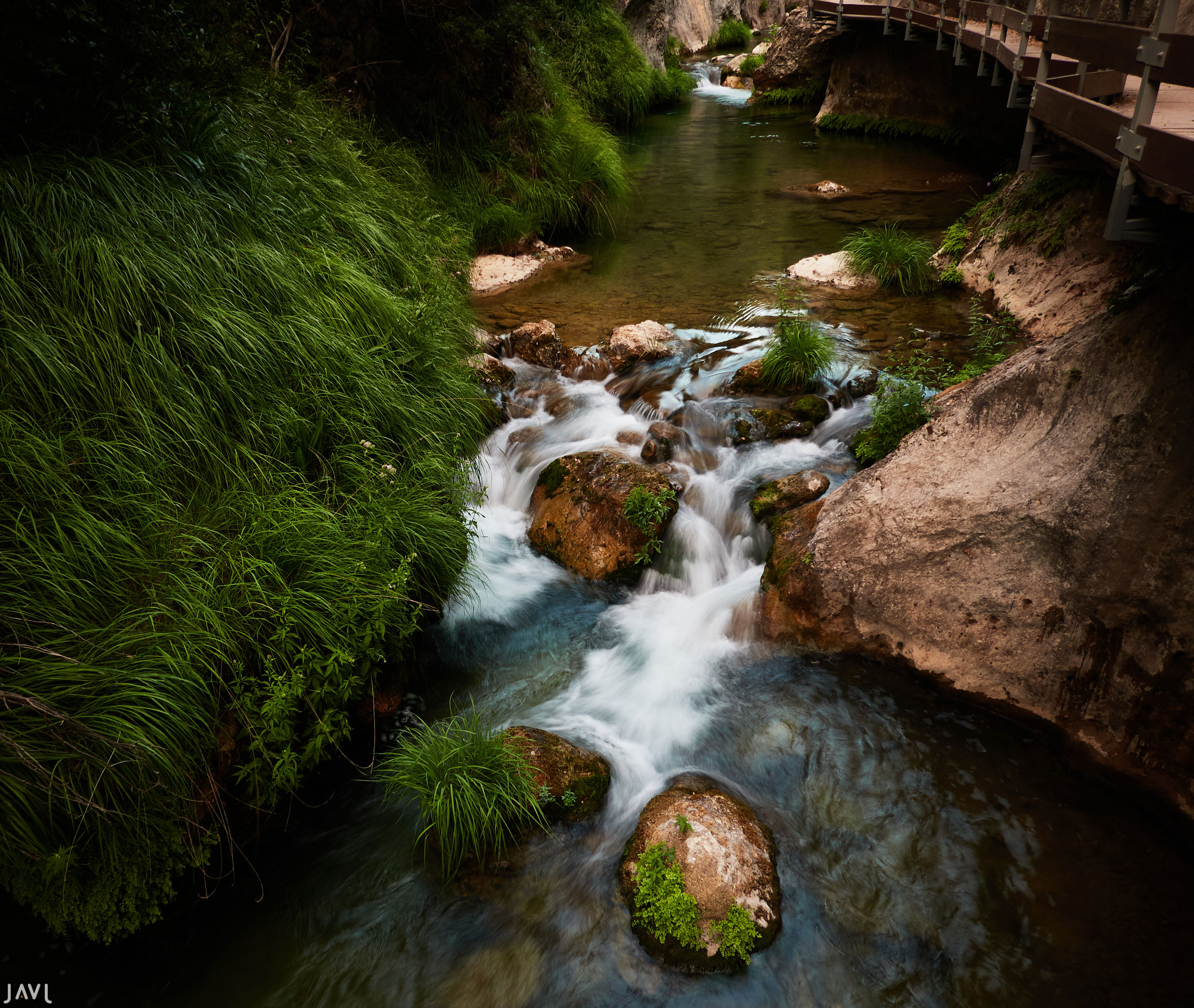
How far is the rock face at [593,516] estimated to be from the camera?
5590mm

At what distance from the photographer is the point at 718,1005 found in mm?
3146

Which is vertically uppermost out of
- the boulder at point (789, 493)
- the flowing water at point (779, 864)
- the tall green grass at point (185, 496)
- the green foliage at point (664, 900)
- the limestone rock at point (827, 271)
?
A: the tall green grass at point (185, 496)

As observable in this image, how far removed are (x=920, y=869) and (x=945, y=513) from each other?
1928 mm

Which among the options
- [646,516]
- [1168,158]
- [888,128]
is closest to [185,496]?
[646,516]

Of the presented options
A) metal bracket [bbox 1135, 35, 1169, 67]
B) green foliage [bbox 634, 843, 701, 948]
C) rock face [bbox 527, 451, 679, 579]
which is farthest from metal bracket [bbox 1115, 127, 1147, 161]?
green foliage [bbox 634, 843, 701, 948]

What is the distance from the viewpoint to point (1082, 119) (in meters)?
5.58

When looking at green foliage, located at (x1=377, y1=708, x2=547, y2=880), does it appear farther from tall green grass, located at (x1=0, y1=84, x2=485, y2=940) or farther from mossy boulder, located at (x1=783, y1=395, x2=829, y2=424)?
mossy boulder, located at (x1=783, y1=395, x2=829, y2=424)

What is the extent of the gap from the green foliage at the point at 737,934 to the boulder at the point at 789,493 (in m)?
3.03

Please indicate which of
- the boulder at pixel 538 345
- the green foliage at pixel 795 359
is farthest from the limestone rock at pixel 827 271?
the boulder at pixel 538 345

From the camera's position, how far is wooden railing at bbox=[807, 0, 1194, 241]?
3.49m

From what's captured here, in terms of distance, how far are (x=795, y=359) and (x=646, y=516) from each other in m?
2.51

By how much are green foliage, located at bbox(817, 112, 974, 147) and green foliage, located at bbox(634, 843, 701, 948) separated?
15332 mm

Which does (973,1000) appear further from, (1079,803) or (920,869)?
(1079,803)

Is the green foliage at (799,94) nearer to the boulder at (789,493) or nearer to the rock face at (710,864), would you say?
the boulder at (789,493)
